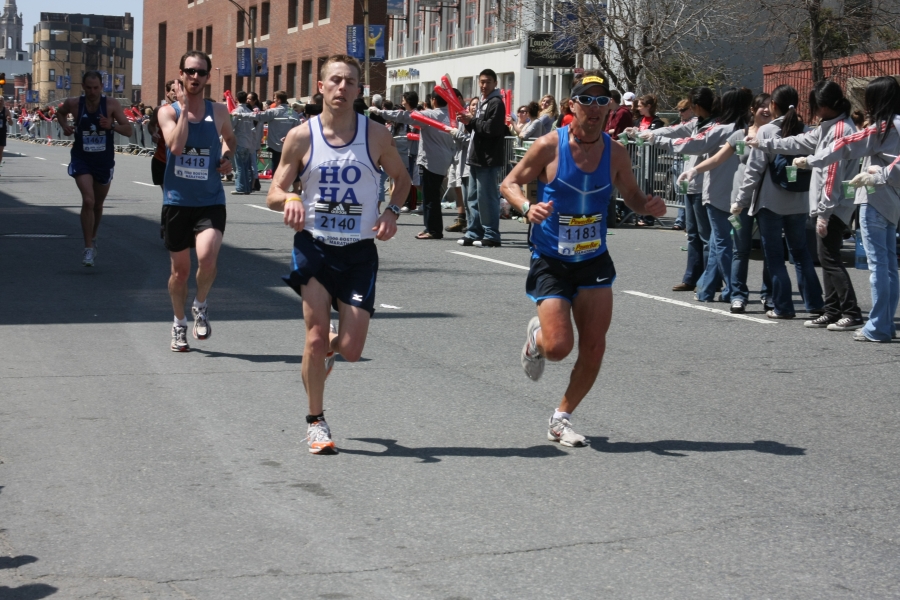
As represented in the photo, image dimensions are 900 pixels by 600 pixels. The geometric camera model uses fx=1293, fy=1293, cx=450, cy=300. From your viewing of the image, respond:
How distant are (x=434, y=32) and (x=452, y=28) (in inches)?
65.9

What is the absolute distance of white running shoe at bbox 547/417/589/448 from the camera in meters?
6.32

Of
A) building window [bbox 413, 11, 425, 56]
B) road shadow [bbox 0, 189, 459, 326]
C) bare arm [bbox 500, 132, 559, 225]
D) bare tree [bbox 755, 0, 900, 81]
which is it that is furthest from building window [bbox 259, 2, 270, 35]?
bare arm [bbox 500, 132, 559, 225]

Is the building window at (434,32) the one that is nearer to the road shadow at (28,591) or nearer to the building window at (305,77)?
the building window at (305,77)

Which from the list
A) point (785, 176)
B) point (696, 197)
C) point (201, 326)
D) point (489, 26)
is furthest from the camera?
point (489, 26)

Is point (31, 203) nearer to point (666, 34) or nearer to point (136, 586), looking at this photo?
point (666, 34)

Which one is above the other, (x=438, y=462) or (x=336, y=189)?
(x=336, y=189)

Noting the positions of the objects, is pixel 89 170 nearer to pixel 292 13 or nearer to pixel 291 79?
pixel 291 79

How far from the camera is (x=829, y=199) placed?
10023mm

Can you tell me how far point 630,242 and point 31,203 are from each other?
432 inches

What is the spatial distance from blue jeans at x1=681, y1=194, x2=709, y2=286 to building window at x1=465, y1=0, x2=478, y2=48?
121 ft

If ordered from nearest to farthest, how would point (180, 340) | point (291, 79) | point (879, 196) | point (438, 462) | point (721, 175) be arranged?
point (438, 462), point (180, 340), point (879, 196), point (721, 175), point (291, 79)

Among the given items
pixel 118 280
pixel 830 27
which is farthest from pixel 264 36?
pixel 118 280

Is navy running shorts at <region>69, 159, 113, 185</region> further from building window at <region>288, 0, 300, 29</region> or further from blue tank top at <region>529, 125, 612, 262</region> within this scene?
building window at <region>288, 0, 300, 29</region>

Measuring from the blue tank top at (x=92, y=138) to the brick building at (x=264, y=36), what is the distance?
45190 mm
